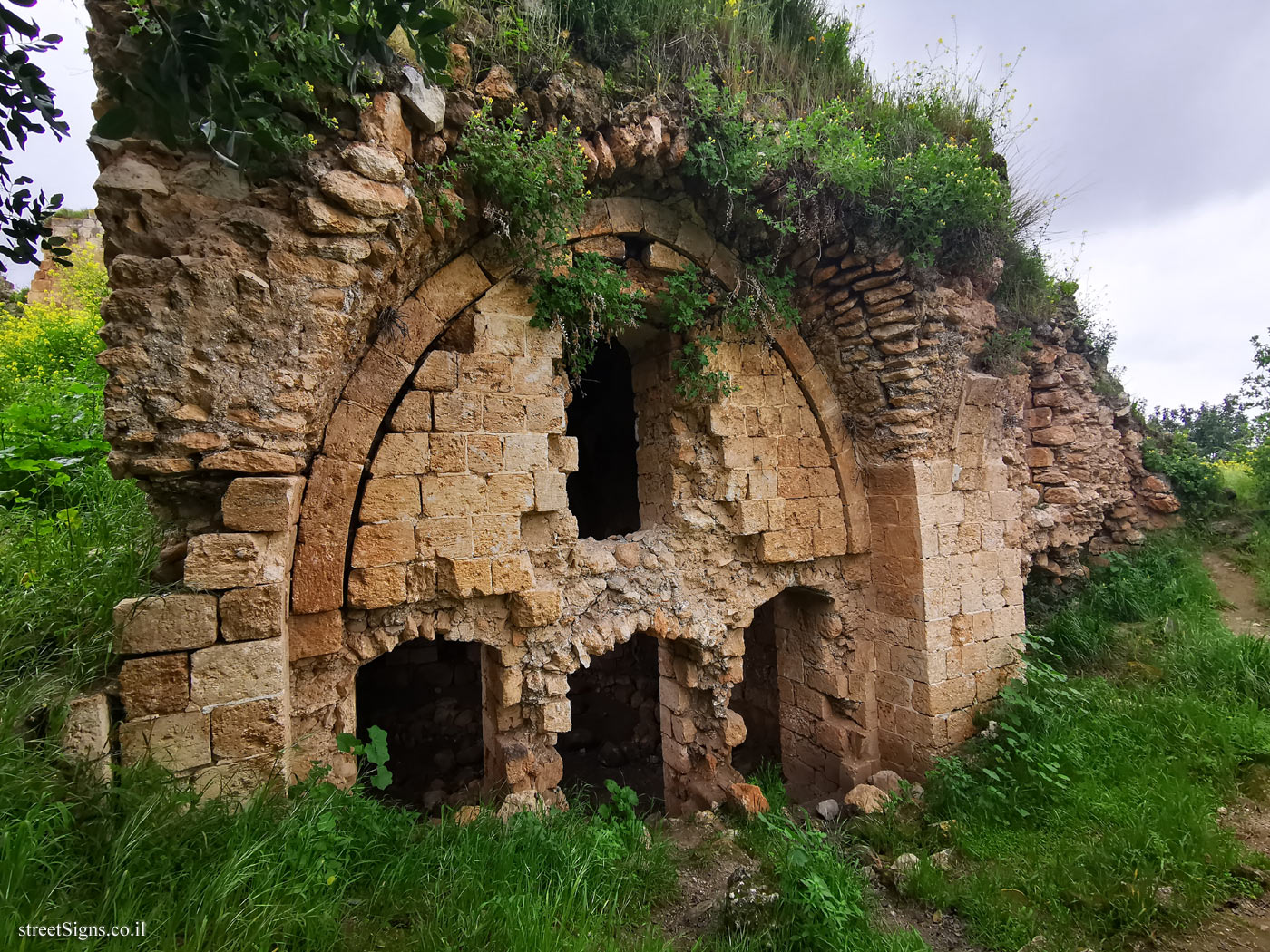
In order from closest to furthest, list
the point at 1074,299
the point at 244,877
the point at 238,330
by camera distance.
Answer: the point at 244,877, the point at 238,330, the point at 1074,299

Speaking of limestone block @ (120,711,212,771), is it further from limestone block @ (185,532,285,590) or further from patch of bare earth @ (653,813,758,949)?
patch of bare earth @ (653,813,758,949)

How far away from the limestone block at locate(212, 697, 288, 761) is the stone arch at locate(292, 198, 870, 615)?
2.33 feet

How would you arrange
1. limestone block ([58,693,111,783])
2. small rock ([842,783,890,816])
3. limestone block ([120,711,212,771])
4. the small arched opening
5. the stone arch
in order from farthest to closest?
the small arched opening
small rock ([842,783,890,816])
the stone arch
limestone block ([120,711,212,771])
limestone block ([58,693,111,783])

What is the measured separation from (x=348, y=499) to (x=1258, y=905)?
17.7ft

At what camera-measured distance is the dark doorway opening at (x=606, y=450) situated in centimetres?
802

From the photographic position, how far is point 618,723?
25.6 feet

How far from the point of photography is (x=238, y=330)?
2.84 m

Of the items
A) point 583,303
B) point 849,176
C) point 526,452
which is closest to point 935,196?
point 849,176

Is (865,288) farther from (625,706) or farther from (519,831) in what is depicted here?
(625,706)

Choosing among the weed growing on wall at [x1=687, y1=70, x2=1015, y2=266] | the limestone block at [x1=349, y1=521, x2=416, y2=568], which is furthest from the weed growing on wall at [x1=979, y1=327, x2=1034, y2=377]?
the limestone block at [x1=349, y1=521, x2=416, y2=568]

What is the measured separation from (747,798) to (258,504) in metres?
4.06

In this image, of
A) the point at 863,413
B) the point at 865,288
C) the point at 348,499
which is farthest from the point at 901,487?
the point at 348,499

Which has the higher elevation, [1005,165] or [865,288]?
[1005,165]

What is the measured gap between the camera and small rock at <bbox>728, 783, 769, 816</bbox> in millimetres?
4767
